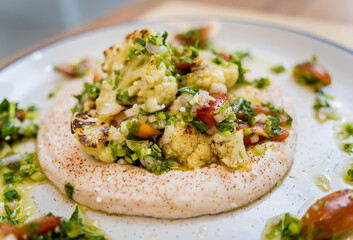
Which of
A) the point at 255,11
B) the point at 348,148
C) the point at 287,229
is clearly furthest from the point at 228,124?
the point at 255,11

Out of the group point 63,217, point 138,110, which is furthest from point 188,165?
point 63,217

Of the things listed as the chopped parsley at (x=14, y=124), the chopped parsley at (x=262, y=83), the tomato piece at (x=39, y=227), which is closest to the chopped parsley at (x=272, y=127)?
the chopped parsley at (x=262, y=83)

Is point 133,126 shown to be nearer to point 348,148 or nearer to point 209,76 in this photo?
point 209,76

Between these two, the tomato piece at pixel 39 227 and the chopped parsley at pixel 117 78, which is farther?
the chopped parsley at pixel 117 78

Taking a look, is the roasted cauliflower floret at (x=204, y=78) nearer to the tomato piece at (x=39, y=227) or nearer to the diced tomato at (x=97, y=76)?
the diced tomato at (x=97, y=76)

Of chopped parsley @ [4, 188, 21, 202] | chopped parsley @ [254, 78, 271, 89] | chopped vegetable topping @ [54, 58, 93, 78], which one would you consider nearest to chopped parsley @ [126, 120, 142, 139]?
chopped parsley @ [4, 188, 21, 202]
